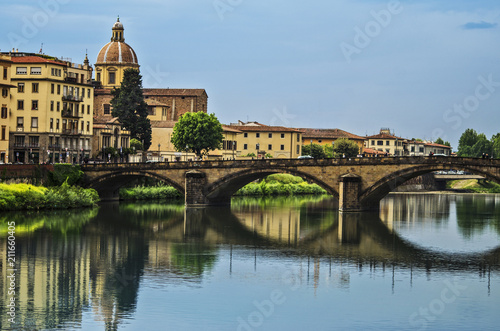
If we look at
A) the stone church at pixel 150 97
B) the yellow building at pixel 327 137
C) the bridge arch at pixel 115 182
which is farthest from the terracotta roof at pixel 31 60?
the yellow building at pixel 327 137

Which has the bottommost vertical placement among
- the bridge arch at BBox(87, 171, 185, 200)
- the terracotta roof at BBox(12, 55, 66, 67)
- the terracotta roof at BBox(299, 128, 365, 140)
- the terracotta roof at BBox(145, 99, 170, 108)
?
the bridge arch at BBox(87, 171, 185, 200)

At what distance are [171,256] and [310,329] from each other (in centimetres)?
2099

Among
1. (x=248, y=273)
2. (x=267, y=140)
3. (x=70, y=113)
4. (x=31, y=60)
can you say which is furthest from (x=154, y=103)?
(x=248, y=273)

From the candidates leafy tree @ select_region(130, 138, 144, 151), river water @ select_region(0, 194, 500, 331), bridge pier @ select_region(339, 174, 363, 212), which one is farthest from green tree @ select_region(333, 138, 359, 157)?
river water @ select_region(0, 194, 500, 331)

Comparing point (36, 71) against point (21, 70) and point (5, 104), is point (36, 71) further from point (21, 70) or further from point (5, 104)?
point (5, 104)

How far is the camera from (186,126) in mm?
137625

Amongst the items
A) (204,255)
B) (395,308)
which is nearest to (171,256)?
(204,255)

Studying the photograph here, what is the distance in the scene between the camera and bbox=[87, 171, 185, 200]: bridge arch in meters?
99.6

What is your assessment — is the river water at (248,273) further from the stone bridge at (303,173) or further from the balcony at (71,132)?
the balcony at (71,132)

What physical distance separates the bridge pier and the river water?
17.6 feet

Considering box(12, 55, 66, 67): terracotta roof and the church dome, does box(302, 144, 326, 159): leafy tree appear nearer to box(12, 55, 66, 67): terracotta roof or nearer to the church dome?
the church dome

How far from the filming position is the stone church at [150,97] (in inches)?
5837

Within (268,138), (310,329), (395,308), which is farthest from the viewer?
(268,138)

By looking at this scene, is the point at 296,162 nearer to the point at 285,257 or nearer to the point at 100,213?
the point at 100,213
